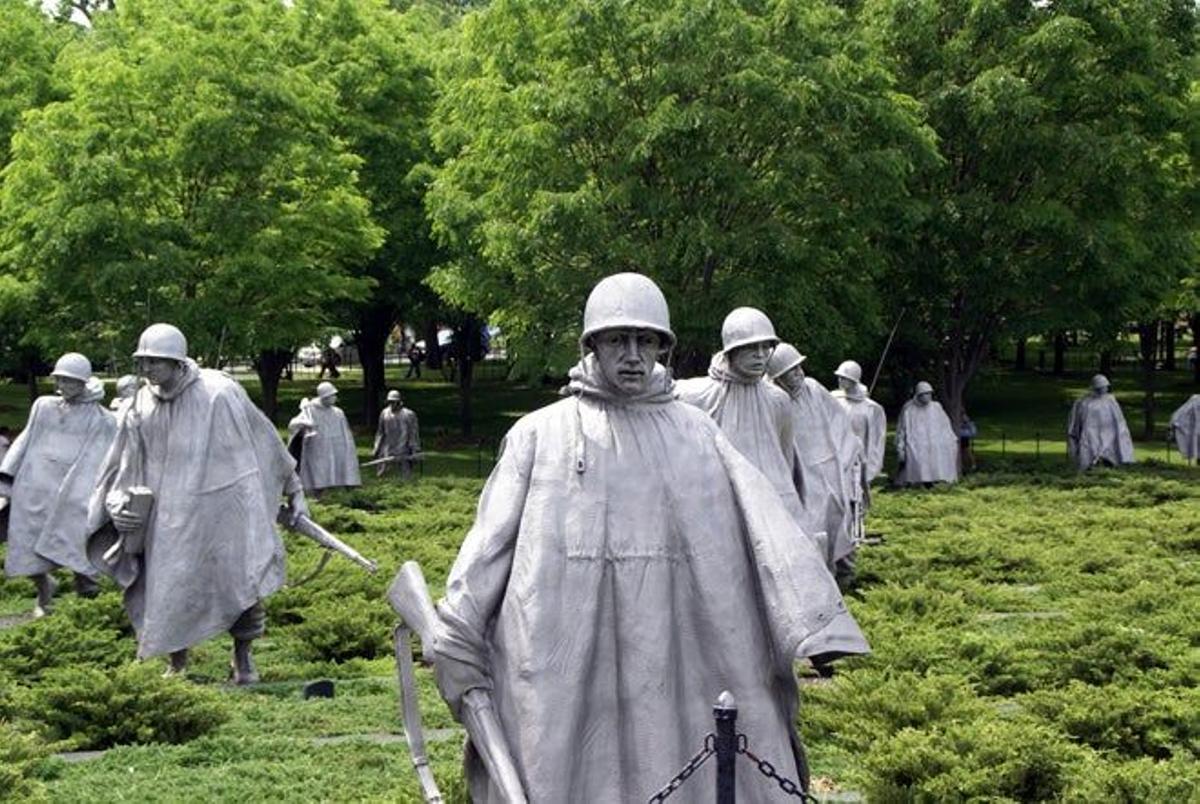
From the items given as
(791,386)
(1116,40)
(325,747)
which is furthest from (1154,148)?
(325,747)

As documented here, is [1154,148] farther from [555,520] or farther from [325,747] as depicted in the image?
[555,520]

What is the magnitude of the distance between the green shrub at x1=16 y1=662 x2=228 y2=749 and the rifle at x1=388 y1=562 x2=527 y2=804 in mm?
4724

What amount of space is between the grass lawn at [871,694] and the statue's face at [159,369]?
174cm

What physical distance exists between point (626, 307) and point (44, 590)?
1266 centimetres

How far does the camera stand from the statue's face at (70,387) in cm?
1884

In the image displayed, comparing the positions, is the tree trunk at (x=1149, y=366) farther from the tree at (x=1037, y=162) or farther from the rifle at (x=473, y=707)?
the rifle at (x=473, y=707)

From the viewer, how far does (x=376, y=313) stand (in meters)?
47.3

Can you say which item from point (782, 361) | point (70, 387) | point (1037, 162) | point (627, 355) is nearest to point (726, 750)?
point (627, 355)

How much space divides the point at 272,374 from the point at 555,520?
34691 millimetres

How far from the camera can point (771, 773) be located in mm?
6184

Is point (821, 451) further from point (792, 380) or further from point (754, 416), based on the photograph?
point (754, 416)

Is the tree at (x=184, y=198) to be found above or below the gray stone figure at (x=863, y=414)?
above

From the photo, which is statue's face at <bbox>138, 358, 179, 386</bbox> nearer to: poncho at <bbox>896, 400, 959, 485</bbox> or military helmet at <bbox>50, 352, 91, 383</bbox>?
military helmet at <bbox>50, 352, 91, 383</bbox>

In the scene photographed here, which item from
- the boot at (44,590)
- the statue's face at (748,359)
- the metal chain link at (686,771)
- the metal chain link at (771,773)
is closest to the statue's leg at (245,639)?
the statue's face at (748,359)
